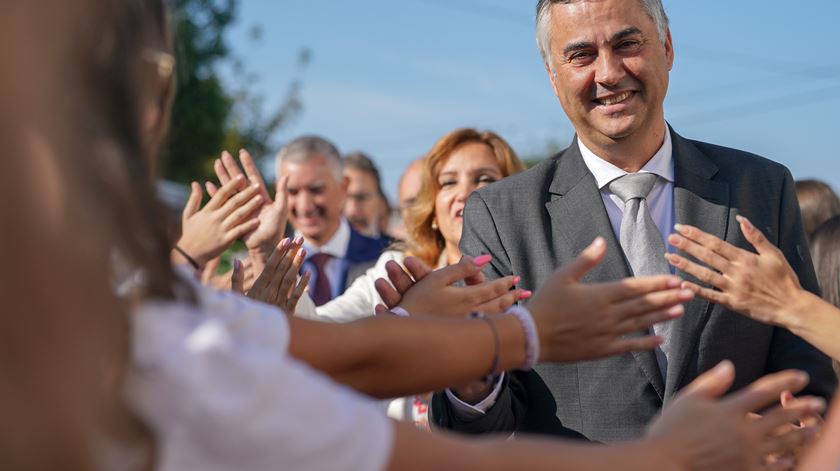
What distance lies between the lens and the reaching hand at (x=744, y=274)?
2.52 m

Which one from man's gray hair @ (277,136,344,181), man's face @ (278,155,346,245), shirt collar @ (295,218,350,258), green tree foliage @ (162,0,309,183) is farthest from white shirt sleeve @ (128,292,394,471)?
green tree foliage @ (162,0,309,183)

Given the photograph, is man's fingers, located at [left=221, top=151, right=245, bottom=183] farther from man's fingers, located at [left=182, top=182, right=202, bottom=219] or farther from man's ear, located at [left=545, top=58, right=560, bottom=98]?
man's ear, located at [left=545, top=58, right=560, bottom=98]


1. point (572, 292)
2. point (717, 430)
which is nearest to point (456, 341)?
point (572, 292)

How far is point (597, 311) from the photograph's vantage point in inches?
78.6

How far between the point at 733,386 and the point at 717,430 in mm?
1414

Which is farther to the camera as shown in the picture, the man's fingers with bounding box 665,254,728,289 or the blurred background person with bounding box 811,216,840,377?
the blurred background person with bounding box 811,216,840,377

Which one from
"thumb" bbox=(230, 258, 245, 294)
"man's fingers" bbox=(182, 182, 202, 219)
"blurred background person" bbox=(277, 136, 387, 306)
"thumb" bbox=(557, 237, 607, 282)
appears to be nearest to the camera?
"thumb" bbox=(557, 237, 607, 282)

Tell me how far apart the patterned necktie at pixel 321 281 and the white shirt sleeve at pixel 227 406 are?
16.3ft

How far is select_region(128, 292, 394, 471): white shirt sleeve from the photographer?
1.35 m

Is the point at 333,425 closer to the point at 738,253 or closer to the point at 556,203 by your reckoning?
the point at 738,253

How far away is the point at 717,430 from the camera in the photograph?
1675 millimetres

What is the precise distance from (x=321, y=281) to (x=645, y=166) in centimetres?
356

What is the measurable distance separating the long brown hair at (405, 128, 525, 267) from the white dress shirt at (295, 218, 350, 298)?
4.15 feet

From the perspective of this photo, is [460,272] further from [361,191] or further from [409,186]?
[361,191]
